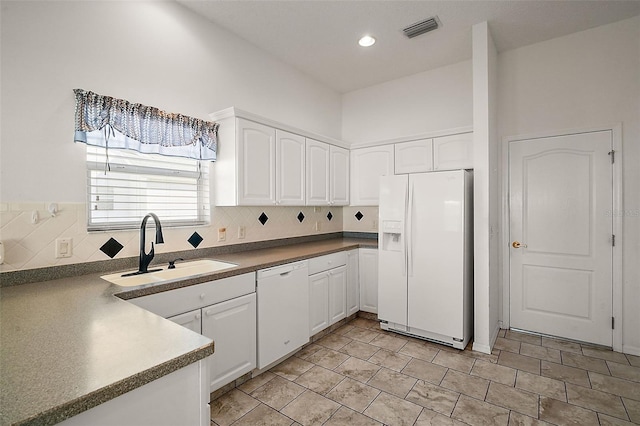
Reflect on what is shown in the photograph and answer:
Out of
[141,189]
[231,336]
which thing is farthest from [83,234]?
[231,336]

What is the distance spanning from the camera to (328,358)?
277 cm

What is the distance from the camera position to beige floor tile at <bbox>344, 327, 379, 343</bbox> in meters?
3.17

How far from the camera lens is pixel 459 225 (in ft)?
9.50

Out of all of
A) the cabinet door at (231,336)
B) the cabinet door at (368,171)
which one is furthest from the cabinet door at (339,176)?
the cabinet door at (231,336)

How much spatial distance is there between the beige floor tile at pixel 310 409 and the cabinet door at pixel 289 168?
5.56ft

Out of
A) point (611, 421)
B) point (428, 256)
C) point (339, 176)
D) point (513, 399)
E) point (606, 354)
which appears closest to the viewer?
point (611, 421)

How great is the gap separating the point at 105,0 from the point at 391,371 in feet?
11.2

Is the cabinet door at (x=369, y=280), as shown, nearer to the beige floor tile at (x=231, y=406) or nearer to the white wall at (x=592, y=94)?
the beige floor tile at (x=231, y=406)

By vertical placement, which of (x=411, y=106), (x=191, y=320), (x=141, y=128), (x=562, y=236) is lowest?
(x=191, y=320)

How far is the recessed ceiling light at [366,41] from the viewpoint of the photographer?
3137 mm

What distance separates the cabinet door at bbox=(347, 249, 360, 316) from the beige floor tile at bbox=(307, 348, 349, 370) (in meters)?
0.74

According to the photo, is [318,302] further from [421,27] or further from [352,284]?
[421,27]

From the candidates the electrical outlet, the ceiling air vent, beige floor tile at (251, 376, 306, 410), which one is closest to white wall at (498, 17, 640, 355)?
the ceiling air vent

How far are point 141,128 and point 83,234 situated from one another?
83cm
